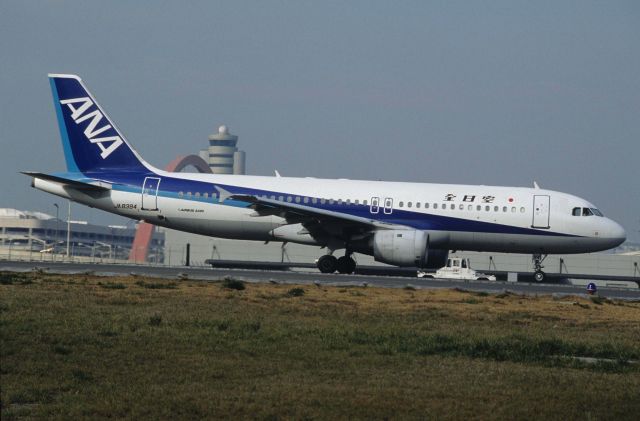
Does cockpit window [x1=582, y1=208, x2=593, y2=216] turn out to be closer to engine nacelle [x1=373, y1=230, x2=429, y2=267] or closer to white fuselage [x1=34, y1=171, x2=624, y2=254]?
white fuselage [x1=34, y1=171, x2=624, y2=254]

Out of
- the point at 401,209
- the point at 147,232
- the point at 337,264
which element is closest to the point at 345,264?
the point at 337,264

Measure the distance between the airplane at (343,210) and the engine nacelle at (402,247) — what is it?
39mm

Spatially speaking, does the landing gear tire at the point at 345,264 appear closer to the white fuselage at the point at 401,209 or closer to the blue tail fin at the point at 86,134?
the white fuselage at the point at 401,209

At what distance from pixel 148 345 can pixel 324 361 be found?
10.2ft

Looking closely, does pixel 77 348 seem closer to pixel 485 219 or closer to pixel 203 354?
pixel 203 354

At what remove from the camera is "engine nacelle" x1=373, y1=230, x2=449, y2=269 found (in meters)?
39.5

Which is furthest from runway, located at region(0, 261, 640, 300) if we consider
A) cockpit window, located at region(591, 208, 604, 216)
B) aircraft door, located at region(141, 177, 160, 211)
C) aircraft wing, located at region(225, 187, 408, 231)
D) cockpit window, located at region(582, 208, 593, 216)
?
cockpit window, located at region(591, 208, 604, 216)

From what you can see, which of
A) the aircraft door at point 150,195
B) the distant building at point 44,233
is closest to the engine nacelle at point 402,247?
the aircraft door at point 150,195

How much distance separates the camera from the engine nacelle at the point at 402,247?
39469mm

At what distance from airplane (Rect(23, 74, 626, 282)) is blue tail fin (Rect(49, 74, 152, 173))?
0.06m

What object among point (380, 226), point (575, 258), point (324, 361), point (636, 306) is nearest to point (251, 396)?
point (324, 361)

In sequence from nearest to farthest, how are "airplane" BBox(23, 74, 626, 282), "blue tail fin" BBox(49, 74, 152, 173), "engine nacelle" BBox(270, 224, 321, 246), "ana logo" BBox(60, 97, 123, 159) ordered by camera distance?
"airplane" BBox(23, 74, 626, 282), "engine nacelle" BBox(270, 224, 321, 246), "blue tail fin" BBox(49, 74, 152, 173), "ana logo" BBox(60, 97, 123, 159)

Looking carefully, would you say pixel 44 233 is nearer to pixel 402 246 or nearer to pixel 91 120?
pixel 91 120

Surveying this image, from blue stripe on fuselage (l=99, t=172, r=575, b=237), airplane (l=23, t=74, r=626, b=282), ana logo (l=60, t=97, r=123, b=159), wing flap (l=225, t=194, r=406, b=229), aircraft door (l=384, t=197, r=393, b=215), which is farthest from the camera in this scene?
ana logo (l=60, t=97, r=123, b=159)
